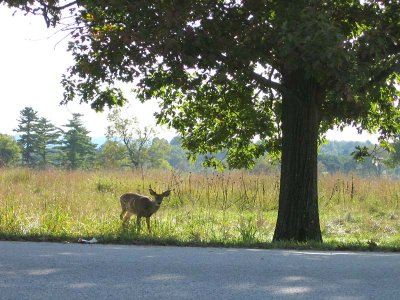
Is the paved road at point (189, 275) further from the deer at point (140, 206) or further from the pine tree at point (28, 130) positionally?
the pine tree at point (28, 130)

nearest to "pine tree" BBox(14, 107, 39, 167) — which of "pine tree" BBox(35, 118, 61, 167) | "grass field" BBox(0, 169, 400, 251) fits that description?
"pine tree" BBox(35, 118, 61, 167)

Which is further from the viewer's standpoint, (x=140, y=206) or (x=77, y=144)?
(x=77, y=144)

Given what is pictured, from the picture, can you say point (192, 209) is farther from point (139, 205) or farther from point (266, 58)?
point (266, 58)

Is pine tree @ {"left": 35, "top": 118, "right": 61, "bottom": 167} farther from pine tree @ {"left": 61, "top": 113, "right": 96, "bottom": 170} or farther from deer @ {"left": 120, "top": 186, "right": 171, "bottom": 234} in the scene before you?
deer @ {"left": 120, "top": 186, "right": 171, "bottom": 234}

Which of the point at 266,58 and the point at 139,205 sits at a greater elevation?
the point at 266,58

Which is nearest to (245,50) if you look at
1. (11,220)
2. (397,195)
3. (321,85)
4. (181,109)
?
(321,85)

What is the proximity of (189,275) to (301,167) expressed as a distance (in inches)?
217

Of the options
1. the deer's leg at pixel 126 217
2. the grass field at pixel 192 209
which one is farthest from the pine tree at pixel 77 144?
the deer's leg at pixel 126 217

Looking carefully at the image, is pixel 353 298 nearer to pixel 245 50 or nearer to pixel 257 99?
pixel 245 50

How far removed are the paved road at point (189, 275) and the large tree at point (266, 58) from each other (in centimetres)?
312

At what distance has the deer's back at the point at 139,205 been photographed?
12.2m

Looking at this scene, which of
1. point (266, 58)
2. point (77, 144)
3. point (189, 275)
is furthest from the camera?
point (77, 144)

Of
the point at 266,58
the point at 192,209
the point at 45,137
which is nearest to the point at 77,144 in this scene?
the point at 45,137

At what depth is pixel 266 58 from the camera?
9797 millimetres
